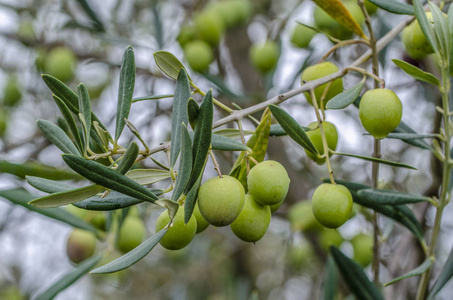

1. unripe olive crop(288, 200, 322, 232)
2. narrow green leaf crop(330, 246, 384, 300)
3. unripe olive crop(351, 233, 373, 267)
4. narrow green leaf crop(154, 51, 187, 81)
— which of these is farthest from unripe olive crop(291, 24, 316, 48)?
narrow green leaf crop(154, 51, 187, 81)

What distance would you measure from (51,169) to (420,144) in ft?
2.58

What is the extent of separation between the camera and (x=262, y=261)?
353 centimetres

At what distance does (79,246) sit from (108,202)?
911 millimetres

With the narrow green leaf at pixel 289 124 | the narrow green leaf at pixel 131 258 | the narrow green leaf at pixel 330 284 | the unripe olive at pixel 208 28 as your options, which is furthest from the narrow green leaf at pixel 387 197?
the unripe olive at pixel 208 28

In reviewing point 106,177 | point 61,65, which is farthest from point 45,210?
point 61,65

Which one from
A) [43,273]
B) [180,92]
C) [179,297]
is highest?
[180,92]

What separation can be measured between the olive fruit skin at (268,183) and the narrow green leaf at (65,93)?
0.88ft

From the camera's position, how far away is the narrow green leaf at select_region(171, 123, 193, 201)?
65cm

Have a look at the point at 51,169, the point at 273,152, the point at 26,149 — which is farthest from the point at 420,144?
the point at 26,149

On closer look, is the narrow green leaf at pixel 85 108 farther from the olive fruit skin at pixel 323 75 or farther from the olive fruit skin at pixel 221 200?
the olive fruit skin at pixel 323 75

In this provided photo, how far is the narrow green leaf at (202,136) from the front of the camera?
651mm

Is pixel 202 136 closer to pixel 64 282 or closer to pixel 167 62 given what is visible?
pixel 167 62

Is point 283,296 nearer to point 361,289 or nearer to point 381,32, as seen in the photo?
point 381,32

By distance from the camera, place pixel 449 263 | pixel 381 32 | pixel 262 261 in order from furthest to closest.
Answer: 1. pixel 262 261
2. pixel 381 32
3. pixel 449 263
